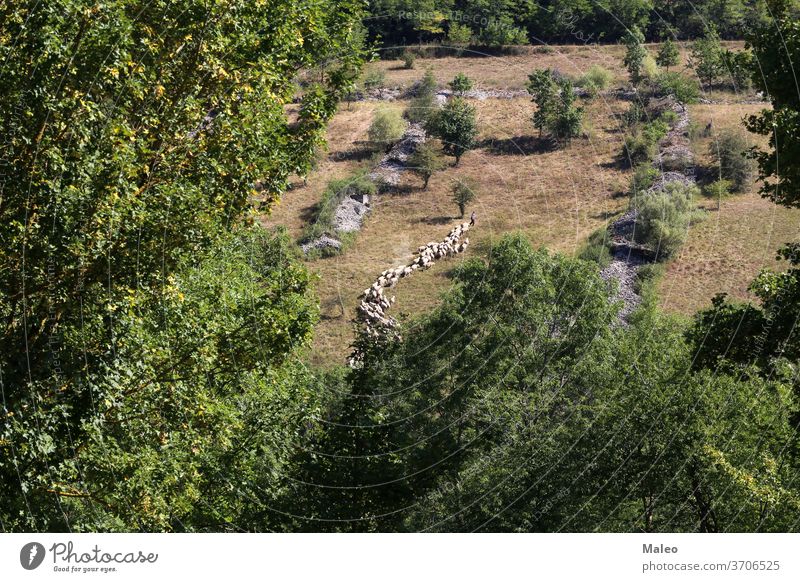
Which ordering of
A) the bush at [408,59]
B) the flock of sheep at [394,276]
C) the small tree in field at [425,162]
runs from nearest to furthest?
the flock of sheep at [394,276], the small tree in field at [425,162], the bush at [408,59]

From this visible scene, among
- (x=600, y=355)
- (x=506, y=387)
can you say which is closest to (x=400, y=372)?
(x=506, y=387)

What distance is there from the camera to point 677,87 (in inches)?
4104

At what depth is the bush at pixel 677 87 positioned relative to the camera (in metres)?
102

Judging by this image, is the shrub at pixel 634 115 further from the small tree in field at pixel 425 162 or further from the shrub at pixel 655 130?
the small tree in field at pixel 425 162

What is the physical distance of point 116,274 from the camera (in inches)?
688

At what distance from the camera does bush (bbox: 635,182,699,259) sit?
237 feet

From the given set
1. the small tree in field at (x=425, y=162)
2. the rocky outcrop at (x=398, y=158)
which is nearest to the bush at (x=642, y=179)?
the small tree in field at (x=425, y=162)

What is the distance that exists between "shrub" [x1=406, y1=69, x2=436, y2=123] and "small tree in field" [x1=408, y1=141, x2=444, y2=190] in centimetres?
494

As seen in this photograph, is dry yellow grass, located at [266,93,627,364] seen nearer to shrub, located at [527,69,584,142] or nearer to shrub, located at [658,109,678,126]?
shrub, located at [527,69,584,142]

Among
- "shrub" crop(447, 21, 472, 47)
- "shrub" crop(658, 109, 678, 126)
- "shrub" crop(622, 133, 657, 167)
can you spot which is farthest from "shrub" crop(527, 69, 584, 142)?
"shrub" crop(447, 21, 472, 47)

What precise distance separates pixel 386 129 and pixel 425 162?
5.76 meters

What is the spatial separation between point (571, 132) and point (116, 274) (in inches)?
3298

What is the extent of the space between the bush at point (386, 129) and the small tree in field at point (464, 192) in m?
7.84

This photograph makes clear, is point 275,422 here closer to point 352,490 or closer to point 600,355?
point 352,490
